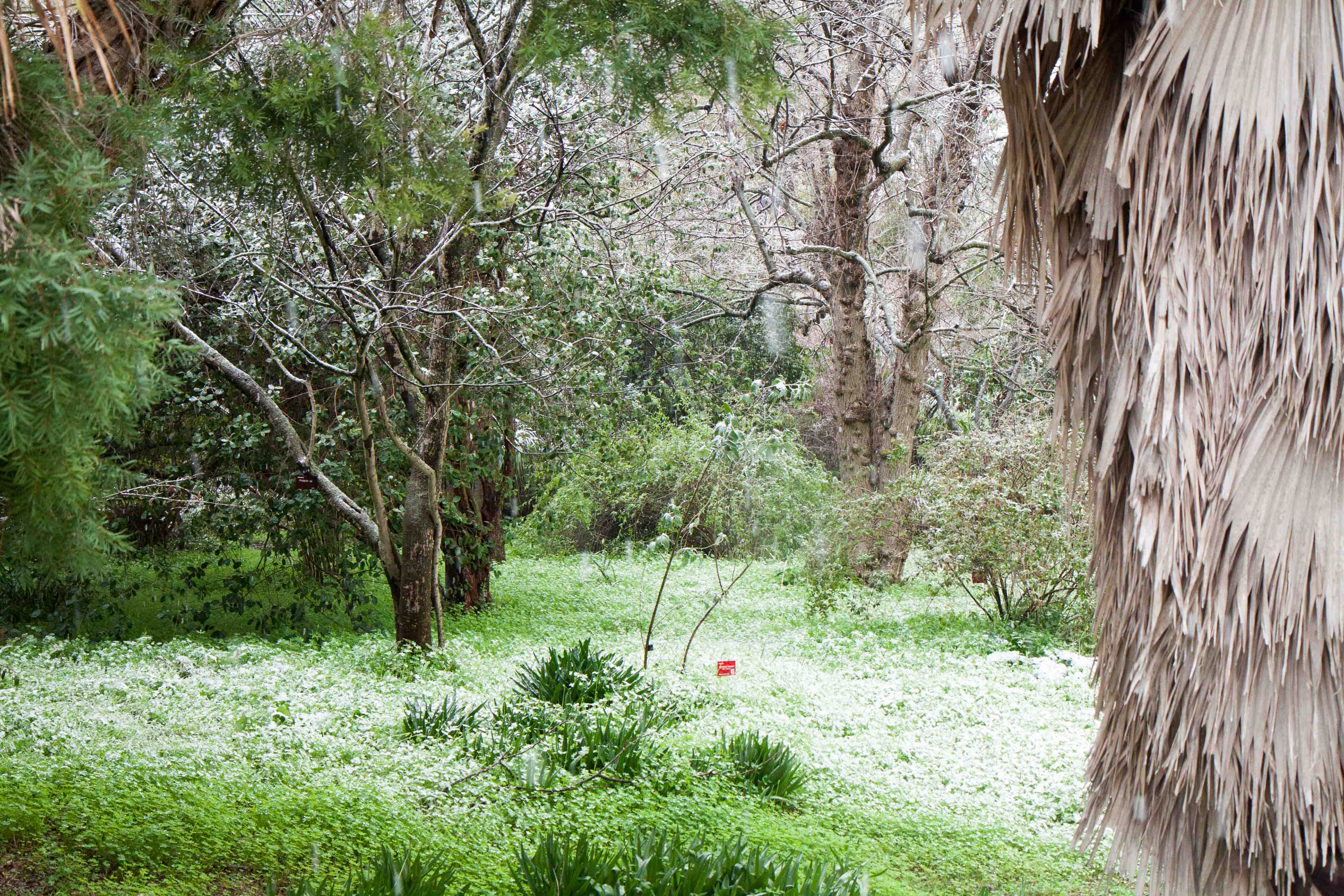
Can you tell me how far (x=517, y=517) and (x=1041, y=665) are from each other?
344 inches

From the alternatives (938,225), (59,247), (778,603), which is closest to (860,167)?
(938,225)

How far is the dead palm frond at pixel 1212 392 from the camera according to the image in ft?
7.20

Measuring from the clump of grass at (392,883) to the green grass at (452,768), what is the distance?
0.20 m

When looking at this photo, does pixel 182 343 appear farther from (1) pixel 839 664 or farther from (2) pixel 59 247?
(1) pixel 839 664

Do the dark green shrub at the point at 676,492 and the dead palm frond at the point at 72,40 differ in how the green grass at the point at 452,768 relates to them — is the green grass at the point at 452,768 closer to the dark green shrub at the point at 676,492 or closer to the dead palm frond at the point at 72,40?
the dark green shrub at the point at 676,492

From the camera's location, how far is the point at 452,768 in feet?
16.7

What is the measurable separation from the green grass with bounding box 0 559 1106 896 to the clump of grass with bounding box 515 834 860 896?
0.27m

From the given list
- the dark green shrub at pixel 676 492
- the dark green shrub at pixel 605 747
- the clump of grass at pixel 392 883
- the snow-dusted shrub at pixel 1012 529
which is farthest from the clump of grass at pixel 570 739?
the snow-dusted shrub at pixel 1012 529

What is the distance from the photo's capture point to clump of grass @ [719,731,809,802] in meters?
5.36

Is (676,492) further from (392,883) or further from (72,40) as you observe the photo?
(72,40)

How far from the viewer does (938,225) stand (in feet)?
39.4

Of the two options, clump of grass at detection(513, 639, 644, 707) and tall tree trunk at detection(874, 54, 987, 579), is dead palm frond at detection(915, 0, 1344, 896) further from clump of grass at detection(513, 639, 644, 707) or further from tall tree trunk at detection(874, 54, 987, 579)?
tall tree trunk at detection(874, 54, 987, 579)

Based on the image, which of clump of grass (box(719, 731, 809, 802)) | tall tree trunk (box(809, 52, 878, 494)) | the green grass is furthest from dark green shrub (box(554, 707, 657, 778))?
tall tree trunk (box(809, 52, 878, 494))

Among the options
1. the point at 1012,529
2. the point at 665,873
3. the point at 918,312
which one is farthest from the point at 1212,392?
the point at 918,312
